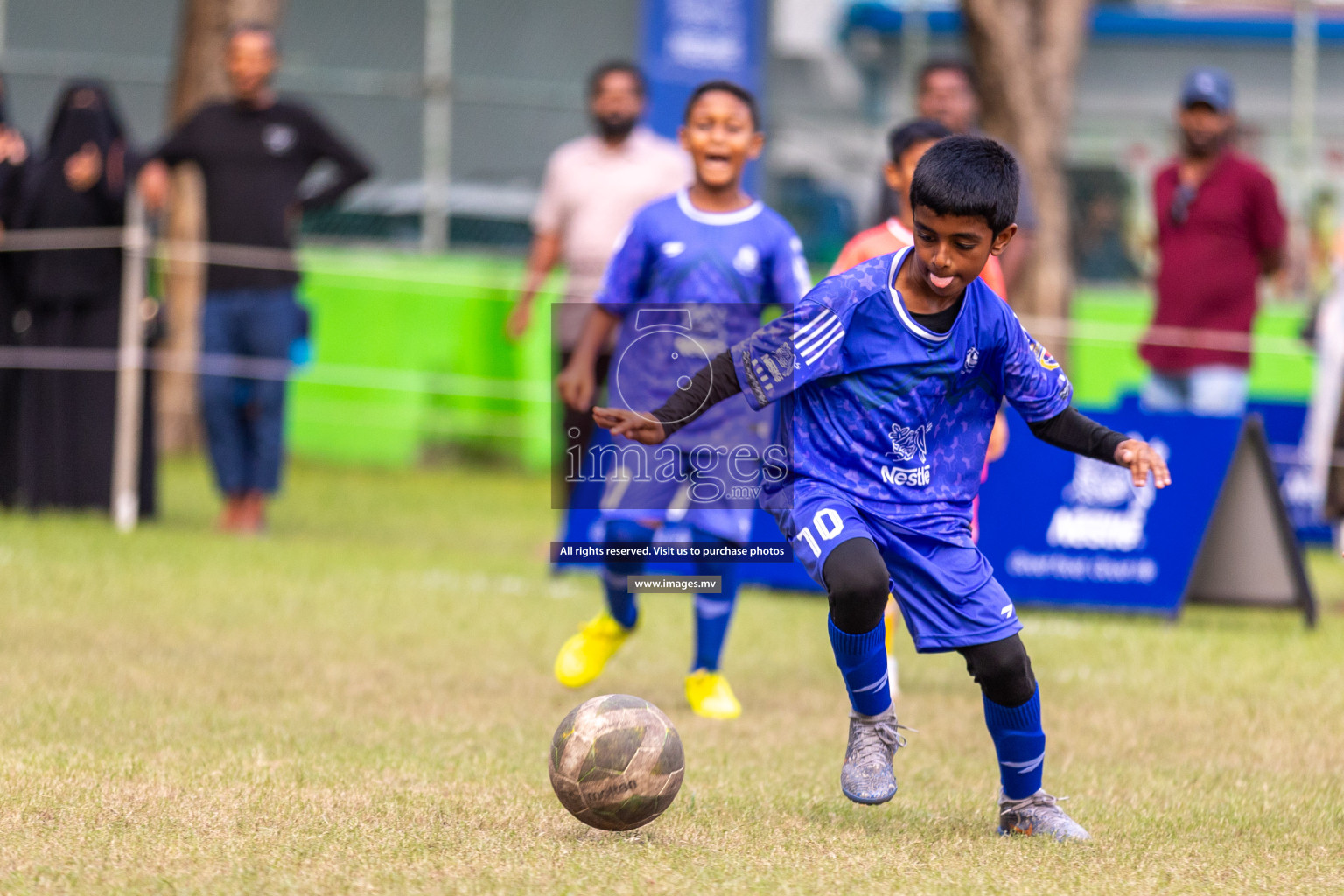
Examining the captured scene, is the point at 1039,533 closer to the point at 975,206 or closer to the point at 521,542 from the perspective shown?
the point at 521,542

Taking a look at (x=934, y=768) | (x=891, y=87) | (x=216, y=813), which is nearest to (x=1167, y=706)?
(x=934, y=768)

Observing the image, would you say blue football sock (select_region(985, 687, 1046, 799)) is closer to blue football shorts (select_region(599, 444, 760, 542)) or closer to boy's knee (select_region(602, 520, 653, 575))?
blue football shorts (select_region(599, 444, 760, 542))

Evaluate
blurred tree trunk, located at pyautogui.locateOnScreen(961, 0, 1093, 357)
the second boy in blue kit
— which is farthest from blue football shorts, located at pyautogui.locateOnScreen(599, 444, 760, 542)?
blurred tree trunk, located at pyautogui.locateOnScreen(961, 0, 1093, 357)

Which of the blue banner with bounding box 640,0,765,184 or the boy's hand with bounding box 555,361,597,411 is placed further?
the blue banner with bounding box 640,0,765,184

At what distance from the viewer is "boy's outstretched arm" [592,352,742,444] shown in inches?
171

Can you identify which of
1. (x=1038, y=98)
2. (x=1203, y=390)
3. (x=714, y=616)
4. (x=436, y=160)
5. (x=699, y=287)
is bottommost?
(x=714, y=616)

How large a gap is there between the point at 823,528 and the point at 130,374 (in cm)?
680

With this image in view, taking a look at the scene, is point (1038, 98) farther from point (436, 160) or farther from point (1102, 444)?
point (1102, 444)

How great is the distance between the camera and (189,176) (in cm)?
1505

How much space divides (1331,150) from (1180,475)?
974cm

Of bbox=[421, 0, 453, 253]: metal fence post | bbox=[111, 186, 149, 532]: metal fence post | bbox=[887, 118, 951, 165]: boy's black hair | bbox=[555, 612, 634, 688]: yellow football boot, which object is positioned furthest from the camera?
bbox=[421, 0, 453, 253]: metal fence post

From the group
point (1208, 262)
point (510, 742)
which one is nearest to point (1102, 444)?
point (510, 742)

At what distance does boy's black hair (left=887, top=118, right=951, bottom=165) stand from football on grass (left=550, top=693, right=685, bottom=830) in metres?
2.57

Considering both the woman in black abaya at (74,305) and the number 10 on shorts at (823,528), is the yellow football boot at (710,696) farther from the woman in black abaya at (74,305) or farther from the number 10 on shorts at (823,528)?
the woman in black abaya at (74,305)
